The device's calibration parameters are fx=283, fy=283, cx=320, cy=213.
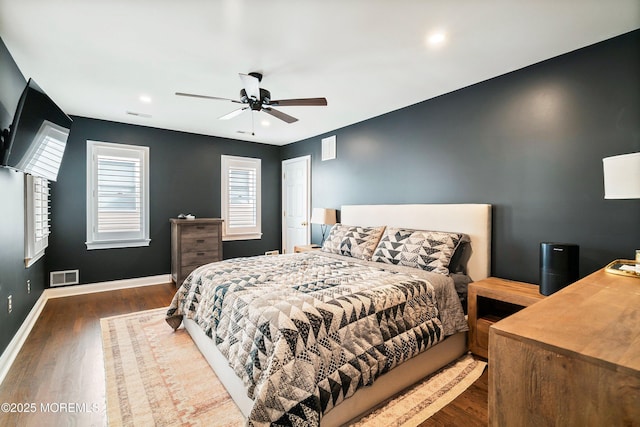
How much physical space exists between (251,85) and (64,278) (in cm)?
407

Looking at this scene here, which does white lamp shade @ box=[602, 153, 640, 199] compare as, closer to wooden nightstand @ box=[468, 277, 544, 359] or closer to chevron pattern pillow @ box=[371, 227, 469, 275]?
wooden nightstand @ box=[468, 277, 544, 359]

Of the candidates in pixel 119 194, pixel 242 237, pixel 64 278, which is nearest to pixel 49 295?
pixel 64 278

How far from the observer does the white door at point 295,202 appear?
546 centimetres

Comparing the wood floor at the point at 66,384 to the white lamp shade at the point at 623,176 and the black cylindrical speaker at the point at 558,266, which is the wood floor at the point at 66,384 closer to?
the black cylindrical speaker at the point at 558,266

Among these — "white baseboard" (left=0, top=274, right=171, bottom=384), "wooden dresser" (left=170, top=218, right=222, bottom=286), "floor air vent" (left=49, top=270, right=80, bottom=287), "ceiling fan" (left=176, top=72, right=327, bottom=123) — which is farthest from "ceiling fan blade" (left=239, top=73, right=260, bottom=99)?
"floor air vent" (left=49, top=270, right=80, bottom=287)

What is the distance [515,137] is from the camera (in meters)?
2.72

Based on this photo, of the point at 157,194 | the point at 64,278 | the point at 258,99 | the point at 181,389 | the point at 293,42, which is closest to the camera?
the point at 181,389

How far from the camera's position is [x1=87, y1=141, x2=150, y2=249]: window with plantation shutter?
430 cm

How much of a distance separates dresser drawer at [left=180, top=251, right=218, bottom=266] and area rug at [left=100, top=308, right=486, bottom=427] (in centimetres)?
179

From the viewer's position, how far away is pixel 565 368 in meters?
0.81

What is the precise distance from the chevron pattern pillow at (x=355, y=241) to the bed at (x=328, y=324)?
24cm

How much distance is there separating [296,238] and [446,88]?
12.3 feet

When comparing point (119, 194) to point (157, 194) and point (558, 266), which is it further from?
point (558, 266)

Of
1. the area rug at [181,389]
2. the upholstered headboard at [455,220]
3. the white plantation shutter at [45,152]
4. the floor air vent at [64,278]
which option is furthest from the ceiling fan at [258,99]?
the floor air vent at [64,278]
